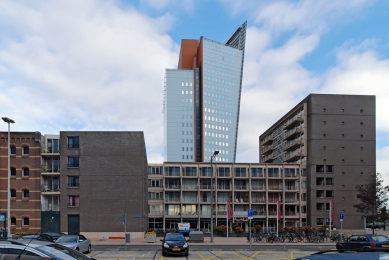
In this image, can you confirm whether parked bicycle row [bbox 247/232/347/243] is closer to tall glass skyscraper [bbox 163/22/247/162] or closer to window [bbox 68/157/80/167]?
window [bbox 68/157/80/167]

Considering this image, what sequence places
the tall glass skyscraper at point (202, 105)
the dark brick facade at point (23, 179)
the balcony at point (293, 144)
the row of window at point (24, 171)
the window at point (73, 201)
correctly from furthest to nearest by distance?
1. the tall glass skyscraper at point (202, 105)
2. the balcony at point (293, 144)
3. the window at point (73, 201)
4. the row of window at point (24, 171)
5. the dark brick facade at point (23, 179)

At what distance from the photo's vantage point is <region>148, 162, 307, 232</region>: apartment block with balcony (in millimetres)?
76812

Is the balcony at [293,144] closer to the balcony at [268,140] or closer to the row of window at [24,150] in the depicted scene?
the balcony at [268,140]

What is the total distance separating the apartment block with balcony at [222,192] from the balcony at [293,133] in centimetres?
665

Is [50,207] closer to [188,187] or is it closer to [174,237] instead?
[174,237]

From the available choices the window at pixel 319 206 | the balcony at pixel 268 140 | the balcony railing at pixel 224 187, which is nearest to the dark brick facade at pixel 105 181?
the balcony railing at pixel 224 187

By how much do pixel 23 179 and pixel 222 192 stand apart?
3950 centimetres

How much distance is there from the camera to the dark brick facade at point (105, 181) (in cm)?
5047

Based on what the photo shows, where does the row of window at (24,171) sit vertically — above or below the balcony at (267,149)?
below

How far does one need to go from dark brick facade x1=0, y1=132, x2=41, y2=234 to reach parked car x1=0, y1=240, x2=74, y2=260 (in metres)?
43.0

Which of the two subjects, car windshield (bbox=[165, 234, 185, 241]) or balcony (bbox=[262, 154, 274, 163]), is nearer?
car windshield (bbox=[165, 234, 185, 241])

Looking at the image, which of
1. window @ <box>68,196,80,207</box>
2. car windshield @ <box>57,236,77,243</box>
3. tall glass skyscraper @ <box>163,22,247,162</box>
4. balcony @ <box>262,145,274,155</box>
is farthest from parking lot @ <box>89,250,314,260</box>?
tall glass skyscraper @ <box>163,22,247,162</box>

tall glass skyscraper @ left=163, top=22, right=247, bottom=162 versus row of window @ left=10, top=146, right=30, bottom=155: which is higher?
tall glass skyscraper @ left=163, top=22, right=247, bottom=162

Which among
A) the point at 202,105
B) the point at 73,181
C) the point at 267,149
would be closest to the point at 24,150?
the point at 73,181
